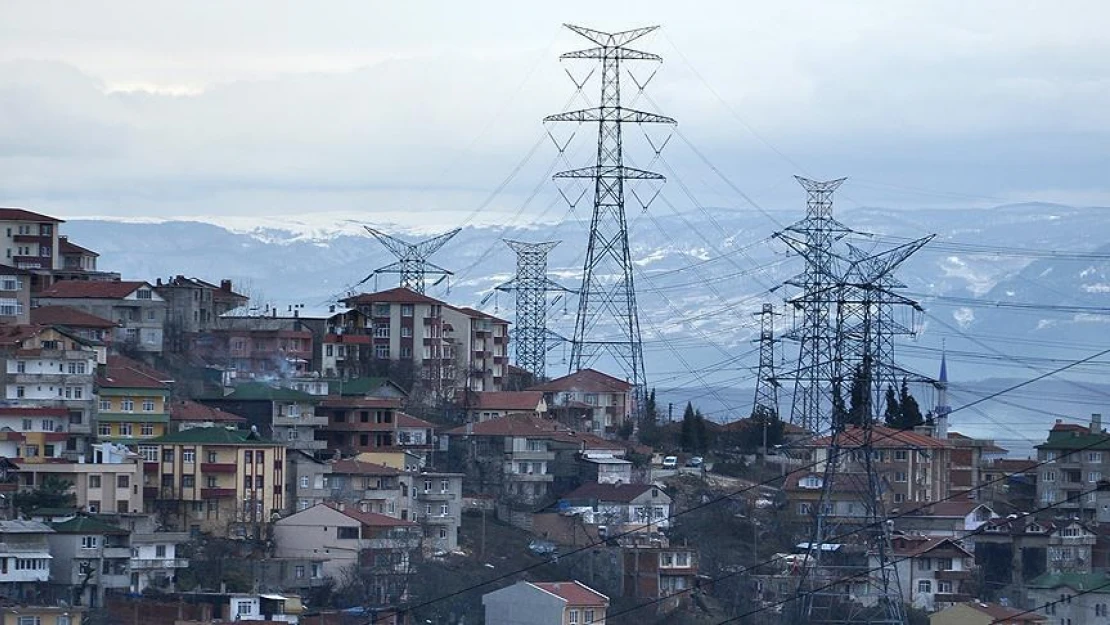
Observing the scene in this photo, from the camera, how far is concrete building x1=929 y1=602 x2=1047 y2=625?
153 ft

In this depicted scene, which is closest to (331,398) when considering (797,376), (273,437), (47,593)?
(273,437)

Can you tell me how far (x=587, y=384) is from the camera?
6762 centimetres

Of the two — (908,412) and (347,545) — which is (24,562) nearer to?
(347,545)

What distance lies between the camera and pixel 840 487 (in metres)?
56.8

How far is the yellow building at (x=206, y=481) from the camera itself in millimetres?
48031

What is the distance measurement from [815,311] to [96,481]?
1755 centimetres

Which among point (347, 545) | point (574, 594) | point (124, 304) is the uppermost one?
point (124, 304)

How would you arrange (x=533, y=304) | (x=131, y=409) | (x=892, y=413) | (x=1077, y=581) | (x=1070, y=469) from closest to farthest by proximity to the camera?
(x=131, y=409) → (x=1077, y=581) → (x=1070, y=469) → (x=892, y=413) → (x=533, y=304)

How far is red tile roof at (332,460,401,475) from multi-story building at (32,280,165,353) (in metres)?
10.7

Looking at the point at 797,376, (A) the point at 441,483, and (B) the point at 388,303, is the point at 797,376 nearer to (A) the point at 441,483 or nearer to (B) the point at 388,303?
(A) the point at 441,483

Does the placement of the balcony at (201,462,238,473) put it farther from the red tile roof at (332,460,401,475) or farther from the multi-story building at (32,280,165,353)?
the multi-story building at (32,280,165,353)

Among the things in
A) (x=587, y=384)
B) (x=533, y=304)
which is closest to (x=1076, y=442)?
(x=587, y=384)

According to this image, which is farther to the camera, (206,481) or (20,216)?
Result: (20,216)

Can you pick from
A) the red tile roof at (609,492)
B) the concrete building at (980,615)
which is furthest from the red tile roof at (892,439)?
the concrete building at (980,615)
